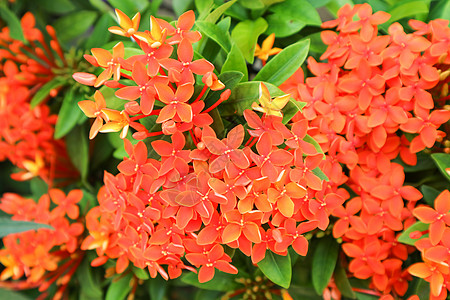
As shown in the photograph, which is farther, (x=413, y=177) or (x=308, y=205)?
(x=413, y=177)

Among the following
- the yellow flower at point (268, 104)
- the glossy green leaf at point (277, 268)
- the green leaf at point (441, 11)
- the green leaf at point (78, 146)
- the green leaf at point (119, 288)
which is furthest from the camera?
the green leaf at point (78, 146)

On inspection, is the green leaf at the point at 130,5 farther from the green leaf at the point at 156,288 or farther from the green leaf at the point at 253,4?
the green leaf at the point at 156,288

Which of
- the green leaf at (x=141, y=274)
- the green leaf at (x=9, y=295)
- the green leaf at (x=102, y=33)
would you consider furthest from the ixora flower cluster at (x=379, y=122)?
the green leaf at (x=9, y=295)

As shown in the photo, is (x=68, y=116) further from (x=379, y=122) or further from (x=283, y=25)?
(x=379, y=122)

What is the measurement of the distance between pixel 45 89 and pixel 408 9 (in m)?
0.79

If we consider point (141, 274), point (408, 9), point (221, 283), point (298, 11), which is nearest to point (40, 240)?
point (141, 274)

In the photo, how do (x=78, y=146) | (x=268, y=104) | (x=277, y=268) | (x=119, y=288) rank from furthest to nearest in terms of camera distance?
(x=78, y=146) < (x=119, y=288) < (x=277, y=268) < (x=268, y=104)

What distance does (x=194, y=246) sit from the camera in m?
0.61

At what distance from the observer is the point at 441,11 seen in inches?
30.6

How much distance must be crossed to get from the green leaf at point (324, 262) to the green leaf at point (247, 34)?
406 millimetres

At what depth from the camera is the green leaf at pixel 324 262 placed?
0.78m

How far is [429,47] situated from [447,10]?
0.43 feet

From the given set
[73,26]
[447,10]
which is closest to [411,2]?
[447,10]

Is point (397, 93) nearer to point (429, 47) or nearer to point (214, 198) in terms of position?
point (429, 47)
